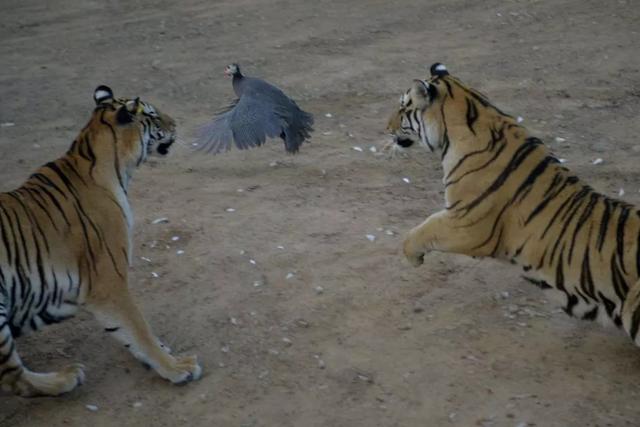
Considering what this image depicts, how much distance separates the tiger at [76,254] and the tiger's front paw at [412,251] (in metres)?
1.16

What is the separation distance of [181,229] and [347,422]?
214 cm

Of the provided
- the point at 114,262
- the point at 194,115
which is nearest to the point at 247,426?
the point at 114,262

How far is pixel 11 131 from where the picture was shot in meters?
7.52

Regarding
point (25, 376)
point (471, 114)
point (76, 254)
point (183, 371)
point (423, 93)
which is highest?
point (423, 93)

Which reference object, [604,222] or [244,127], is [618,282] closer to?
[604,222]

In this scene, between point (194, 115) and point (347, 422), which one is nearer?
point (347, 422)

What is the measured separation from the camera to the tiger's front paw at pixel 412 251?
4680 mm

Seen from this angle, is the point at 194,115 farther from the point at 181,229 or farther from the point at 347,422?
the point at 347,422

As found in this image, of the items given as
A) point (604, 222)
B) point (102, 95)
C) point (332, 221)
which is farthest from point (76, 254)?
point (604, 222)

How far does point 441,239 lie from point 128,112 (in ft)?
5.26

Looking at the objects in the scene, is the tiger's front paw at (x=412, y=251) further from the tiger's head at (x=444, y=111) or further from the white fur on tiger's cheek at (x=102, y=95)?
the white fur on tiger's cheek at (x=102, y=95)

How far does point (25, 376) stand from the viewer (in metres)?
4.18

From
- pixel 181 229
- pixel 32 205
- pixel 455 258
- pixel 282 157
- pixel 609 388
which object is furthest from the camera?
pixel 282 157

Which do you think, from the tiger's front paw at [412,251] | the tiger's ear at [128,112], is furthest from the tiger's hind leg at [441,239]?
the tiger's ear at [128,112]
